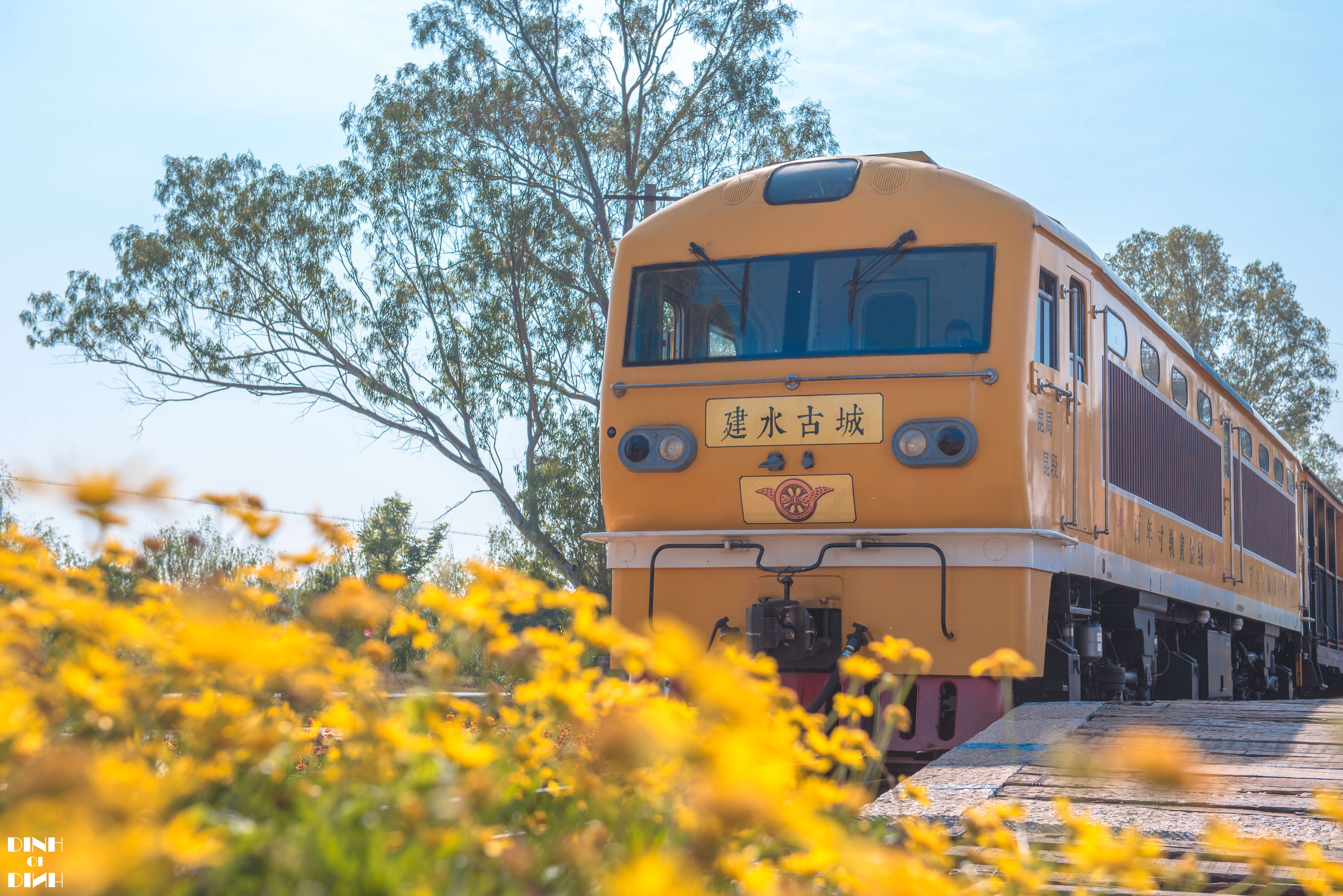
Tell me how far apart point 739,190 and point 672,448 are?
148 centimetres

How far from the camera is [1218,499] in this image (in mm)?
10656

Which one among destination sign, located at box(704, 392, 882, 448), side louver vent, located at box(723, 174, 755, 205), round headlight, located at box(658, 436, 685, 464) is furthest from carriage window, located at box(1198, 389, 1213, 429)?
round headlight, located at box(658, 436, 685, 464)

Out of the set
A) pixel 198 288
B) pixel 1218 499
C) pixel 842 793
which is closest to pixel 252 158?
pixel 198 288

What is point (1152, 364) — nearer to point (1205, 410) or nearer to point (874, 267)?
point (1205, 410)

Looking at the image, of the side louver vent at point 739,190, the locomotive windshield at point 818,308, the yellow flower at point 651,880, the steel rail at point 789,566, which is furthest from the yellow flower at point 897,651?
the side louver vent at point 739,190

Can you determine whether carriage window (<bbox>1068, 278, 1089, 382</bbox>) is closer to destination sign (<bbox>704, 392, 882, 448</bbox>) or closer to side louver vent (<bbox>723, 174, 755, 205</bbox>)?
destination sign (<bbox>704, 392, 882, 448</bbox>)

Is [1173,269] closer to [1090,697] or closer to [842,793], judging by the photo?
[1090,697]

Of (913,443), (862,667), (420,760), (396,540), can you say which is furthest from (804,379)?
A: (396,540)

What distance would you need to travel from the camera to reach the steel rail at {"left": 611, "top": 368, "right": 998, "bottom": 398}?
240 inches

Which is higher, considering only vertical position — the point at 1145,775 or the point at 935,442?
the point at 935,442

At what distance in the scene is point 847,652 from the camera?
5879mm

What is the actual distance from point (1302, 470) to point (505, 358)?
11.8m

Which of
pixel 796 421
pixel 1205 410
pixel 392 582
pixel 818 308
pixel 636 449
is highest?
pixel 1205 410

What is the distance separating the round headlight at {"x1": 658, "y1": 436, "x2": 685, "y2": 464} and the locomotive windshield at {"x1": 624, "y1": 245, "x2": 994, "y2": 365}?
434mm
